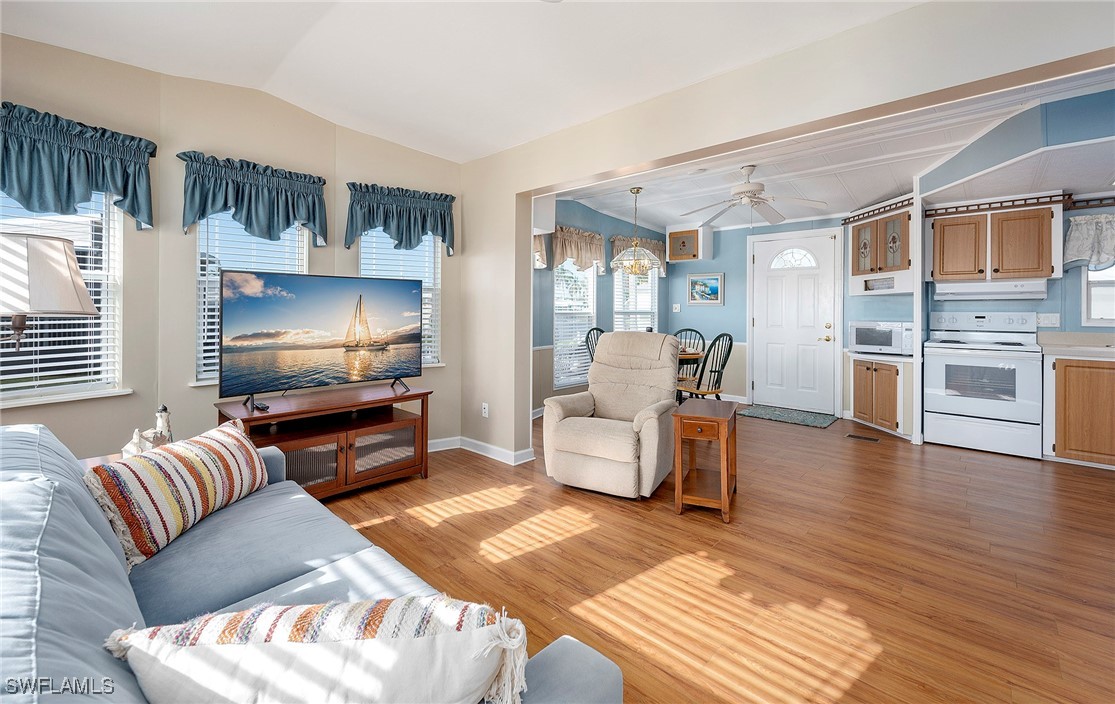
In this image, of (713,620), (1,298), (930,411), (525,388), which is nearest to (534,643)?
(713,620)

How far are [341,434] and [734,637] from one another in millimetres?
2582

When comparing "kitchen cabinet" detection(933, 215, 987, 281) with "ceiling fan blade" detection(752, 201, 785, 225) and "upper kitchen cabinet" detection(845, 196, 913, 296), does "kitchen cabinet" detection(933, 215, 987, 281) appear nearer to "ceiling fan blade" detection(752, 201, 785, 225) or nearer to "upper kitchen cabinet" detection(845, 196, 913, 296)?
"upper kitchen cabinet" detection(845, 196, 913, 296)

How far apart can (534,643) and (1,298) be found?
2200 mm

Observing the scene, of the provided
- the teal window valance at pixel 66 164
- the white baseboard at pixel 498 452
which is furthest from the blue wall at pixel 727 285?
the teal window valance at pixel 66 164

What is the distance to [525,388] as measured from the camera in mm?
4234

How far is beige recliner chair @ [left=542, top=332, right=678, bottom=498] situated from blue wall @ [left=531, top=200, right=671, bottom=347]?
1.85 m

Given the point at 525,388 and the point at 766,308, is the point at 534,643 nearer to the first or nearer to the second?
the point at 525,388

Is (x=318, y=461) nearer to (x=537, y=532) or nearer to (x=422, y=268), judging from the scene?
(x=537, y=532)

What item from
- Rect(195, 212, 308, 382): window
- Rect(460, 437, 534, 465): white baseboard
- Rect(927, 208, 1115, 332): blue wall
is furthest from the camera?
Rect(927, 208, 1115, 332): blue wall

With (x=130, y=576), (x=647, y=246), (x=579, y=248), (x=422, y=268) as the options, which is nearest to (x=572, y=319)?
(x=579, y=248)

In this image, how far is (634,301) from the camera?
729 cm

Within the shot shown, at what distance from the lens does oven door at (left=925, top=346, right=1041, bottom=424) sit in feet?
14.0

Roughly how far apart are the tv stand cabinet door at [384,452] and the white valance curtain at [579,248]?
2.97m

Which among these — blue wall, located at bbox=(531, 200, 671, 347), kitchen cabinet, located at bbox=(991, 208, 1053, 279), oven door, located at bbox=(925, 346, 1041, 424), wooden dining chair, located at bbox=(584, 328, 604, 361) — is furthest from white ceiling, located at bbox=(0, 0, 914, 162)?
oven door, located at bbox=(925, 346, 1041, 424)
